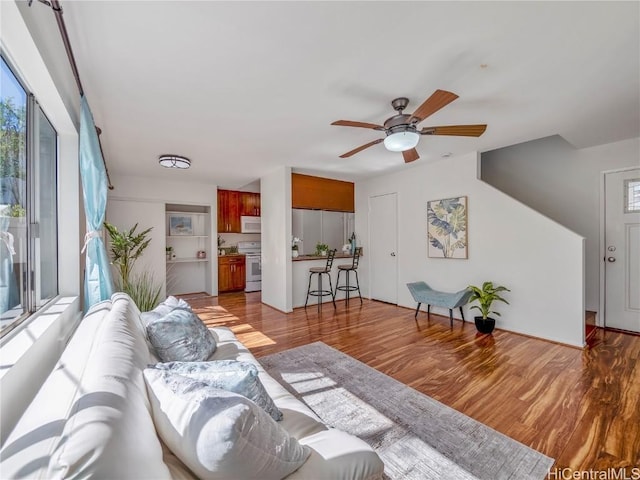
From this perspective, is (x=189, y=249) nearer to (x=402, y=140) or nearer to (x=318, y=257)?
(x=318, y=257)

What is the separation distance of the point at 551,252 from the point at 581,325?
0.87 m

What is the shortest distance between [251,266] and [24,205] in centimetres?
508

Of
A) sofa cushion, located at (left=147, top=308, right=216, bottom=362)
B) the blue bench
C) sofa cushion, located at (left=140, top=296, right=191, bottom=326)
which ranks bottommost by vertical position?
the blue bench

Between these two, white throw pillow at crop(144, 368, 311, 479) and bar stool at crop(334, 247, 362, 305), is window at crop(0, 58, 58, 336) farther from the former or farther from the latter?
bar stool at crop(334, 247, 362, 305)

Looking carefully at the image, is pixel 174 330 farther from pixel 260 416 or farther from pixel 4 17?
pixel 4 17

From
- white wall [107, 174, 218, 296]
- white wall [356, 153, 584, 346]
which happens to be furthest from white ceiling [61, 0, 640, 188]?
white wall [107, 174, 218, 296]

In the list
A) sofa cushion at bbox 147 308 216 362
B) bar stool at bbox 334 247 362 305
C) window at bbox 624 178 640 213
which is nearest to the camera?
sofa cushion at bbox 147 308 216 362

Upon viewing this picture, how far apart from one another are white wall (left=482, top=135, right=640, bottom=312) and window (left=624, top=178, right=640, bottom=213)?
0.23 meters

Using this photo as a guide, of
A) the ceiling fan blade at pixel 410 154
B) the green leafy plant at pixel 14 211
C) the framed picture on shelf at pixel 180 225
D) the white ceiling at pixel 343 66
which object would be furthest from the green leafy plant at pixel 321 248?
the green leafy plant at pixel 14 211

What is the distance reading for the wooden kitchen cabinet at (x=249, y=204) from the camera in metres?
6.83

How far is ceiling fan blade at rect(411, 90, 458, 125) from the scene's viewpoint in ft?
6.22

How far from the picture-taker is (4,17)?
50.1 inches

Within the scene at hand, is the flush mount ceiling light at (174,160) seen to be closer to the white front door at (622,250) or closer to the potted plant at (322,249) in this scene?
the potted plant at (322,249)

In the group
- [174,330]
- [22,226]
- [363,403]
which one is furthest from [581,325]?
[22,226]
